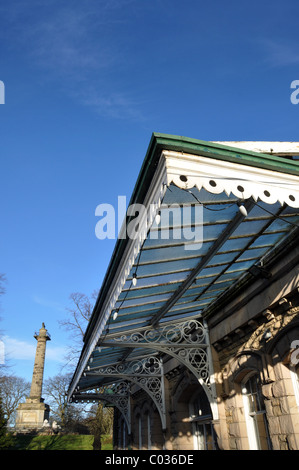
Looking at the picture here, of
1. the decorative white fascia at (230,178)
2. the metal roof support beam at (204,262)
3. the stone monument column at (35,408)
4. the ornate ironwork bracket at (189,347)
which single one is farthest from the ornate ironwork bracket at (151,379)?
the stone monument column at (35,408)

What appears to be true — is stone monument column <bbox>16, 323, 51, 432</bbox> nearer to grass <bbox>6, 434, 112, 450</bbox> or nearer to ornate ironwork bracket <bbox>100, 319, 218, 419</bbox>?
grass <bbox>6, 434, 112, 450</bbox>

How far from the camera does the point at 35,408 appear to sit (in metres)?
35.3

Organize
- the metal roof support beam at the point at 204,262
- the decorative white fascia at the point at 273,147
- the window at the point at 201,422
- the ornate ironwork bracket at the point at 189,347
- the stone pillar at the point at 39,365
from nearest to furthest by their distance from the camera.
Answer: the metal roof support beam at the point at 204,262 → the decorative white fascia at the point at 273,147 → the ornate ironwork bracket at the point at 189,347 → the window at the point at 201,422 → the stone pillar at the point at 39,365

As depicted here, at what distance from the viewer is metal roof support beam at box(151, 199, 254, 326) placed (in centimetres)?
443

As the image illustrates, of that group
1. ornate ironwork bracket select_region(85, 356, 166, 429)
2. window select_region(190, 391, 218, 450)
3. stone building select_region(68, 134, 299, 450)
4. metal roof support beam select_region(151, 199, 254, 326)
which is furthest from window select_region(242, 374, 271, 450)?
ornate ironwork bracket select_region(85, 356, 166, 429)

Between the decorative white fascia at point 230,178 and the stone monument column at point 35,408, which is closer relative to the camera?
the decorative white fascia at point 230,178

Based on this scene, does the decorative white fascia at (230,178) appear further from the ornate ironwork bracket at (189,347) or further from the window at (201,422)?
the window at (201,422)

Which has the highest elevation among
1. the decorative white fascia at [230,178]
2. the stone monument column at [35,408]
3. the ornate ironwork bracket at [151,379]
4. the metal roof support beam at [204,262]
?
the stone monument column at [35,408]

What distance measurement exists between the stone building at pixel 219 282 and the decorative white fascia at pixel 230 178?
0.01 metres

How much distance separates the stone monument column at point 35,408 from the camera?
111ft

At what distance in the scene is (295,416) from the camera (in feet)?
17.0

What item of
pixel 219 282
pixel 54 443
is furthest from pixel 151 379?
pixel 54 443

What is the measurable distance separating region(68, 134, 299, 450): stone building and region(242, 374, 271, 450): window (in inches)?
0.9

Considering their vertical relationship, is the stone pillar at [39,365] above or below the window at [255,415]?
above
